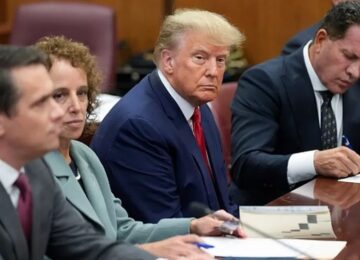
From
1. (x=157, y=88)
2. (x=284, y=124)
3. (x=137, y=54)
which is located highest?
(x=157, y=88)

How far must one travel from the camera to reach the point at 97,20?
17.7ft

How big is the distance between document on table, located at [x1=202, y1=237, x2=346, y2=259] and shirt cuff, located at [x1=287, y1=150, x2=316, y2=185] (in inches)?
29.8

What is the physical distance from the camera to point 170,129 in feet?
9.37

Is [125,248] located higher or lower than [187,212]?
higher

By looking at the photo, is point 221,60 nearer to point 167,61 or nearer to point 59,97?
point 167,61

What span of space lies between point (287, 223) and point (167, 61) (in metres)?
0.75

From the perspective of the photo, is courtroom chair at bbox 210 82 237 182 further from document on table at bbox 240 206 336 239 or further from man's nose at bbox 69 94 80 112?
man's nose at bbox 69 94 80 112

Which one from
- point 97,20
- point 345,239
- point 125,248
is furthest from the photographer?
point 97,20

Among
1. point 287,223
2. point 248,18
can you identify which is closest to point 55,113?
point 287,223

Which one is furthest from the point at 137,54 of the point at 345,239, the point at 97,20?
the point at 345,239

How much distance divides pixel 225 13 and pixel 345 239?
4103 mm

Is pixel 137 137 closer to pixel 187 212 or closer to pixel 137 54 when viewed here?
pixel 187 212

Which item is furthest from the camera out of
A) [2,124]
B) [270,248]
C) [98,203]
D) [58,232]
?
[98,203]

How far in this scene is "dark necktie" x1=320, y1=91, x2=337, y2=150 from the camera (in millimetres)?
3422
